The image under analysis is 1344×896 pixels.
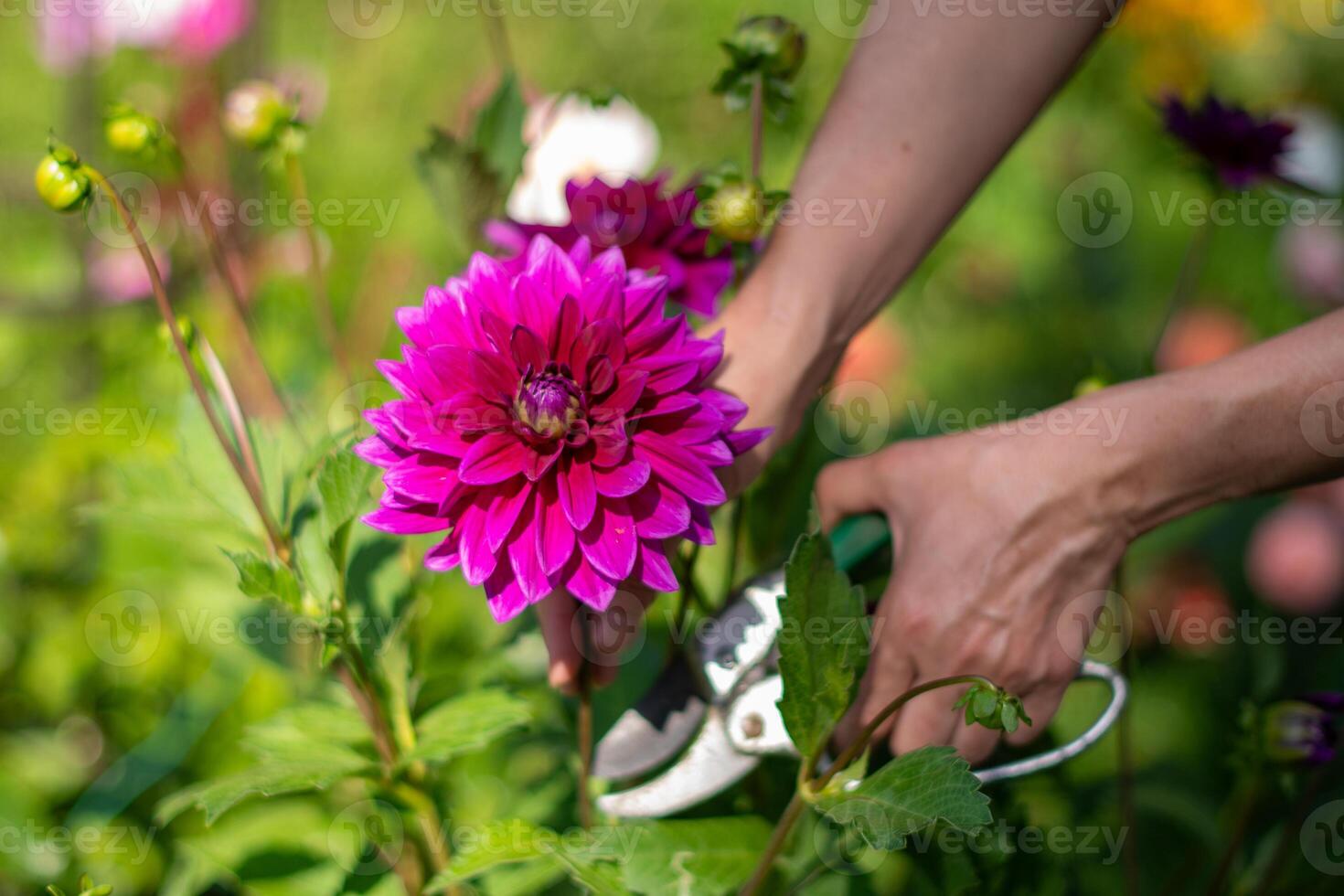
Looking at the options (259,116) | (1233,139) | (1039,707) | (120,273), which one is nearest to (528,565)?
(1039,707)

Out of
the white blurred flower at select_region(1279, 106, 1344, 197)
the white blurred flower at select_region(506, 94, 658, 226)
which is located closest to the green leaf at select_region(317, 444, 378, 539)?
the white blurred flower at select_region(506, 94, 658, 226)

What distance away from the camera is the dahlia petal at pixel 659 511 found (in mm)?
535

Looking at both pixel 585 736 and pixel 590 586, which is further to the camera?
pixel 585 736

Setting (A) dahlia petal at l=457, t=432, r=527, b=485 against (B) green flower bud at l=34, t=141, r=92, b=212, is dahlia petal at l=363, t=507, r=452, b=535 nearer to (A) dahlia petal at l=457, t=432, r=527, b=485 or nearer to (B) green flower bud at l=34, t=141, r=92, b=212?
(A) dahlia petal at l=457, t=432, r=527, b=485

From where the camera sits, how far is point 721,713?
685 millimetres

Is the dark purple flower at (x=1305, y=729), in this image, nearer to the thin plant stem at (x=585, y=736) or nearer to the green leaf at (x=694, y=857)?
the green leaf at (x=694, y=857)

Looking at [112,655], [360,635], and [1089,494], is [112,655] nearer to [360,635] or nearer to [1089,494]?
[360,635]

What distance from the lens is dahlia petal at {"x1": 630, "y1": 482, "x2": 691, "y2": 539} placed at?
21.1 inches

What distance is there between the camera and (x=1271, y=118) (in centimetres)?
94

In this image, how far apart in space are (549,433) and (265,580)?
186 mm

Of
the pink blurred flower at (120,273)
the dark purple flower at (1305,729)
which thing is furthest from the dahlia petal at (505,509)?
the pink blurred flower at (120,273)

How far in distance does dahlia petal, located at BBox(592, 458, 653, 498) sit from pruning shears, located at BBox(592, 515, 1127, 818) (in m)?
0.19

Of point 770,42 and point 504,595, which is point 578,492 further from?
point 770,42

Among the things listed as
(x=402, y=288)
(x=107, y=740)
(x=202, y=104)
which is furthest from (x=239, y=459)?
(x=202, y=104)
